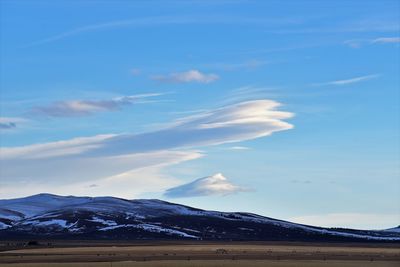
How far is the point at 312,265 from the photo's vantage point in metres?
92.7

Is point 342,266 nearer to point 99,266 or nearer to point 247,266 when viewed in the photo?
point 247,266

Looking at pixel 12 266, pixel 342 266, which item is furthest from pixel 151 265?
pixel 342 266

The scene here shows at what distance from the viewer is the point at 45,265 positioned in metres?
92.8

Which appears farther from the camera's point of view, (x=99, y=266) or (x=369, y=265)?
(x=369, y=265)

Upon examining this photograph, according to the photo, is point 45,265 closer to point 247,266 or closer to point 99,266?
point 99,266

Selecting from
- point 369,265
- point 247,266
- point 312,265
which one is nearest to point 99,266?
point 247,266

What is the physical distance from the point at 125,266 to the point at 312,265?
69.2 ft

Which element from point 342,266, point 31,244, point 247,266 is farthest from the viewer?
point 31,244

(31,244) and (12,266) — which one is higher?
(31,244)

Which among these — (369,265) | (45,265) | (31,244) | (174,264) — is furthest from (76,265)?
(31,244)

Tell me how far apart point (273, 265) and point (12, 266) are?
94.4 ft

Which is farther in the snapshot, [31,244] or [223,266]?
[31,244]

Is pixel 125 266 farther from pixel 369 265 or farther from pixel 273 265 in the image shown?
pixel 369 265

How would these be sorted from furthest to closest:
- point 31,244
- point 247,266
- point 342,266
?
point 31,244 → point 342,266 → point 247,266
